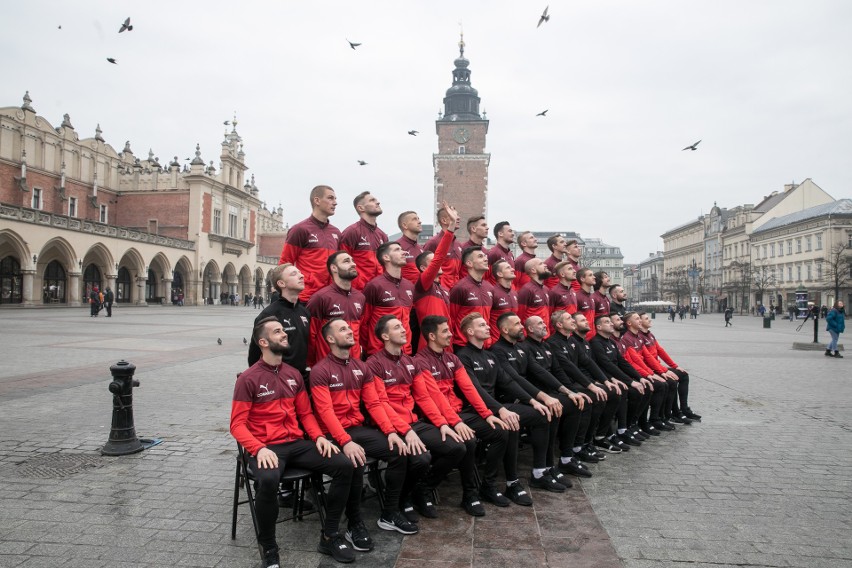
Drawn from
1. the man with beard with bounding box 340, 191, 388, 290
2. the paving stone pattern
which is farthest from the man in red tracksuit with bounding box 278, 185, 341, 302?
the paving stone pattern

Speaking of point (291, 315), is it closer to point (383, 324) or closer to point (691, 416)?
point (383, 324)

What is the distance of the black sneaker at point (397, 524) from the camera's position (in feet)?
14.1

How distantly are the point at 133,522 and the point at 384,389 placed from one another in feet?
7.25

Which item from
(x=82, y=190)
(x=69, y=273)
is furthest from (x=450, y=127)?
(x=69, y=273)

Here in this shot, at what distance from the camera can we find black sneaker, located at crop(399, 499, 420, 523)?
446 cm

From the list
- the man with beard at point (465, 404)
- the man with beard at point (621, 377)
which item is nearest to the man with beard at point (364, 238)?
the man with beard at point (465, 404)

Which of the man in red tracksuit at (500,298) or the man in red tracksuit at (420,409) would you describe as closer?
the man in red tracksuit at (420,409)

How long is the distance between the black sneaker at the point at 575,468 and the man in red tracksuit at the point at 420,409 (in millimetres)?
1517

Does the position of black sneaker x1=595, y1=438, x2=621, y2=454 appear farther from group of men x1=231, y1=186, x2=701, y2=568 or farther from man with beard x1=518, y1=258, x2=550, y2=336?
man with beard x1=518, y1=258, x2=550, y2=336

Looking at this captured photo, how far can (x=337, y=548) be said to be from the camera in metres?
3.87

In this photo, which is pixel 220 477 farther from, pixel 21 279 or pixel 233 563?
pixel 21 279

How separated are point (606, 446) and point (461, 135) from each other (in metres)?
A: 71.3

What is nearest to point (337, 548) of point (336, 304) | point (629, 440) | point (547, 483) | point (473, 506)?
point (473, 506)

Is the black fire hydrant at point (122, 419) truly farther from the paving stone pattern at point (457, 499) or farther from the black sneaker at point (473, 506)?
the black sneaker at point (473, 506)
